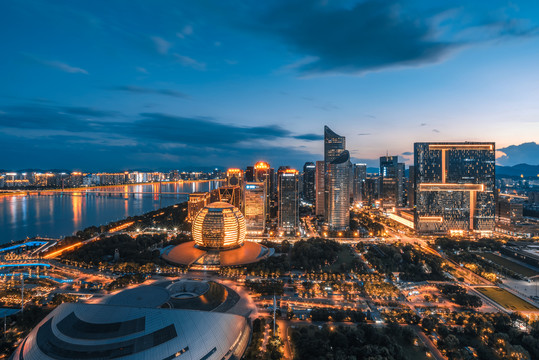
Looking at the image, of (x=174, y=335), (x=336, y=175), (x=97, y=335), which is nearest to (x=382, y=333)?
(x=174, y=335)

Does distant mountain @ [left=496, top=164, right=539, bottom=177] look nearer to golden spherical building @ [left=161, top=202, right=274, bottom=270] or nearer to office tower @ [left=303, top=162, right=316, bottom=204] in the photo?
office tower @ [left=303, top=162, right=316, bottom=204]

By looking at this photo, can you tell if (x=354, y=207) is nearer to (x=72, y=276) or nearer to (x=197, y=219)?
(x=197, y=219)

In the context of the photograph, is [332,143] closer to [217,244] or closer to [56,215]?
[217,244]

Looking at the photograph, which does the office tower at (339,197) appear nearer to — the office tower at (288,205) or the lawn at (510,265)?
the office tower at (288,205)

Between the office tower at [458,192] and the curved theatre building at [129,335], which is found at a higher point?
the office tower at [458,192]

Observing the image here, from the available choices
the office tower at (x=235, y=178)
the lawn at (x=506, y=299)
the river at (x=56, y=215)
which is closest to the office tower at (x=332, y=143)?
the office tower at (x=235, y=178)

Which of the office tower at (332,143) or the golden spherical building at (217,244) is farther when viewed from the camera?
the office tower at (332,143)

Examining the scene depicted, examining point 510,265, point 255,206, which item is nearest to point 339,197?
point 255,206
